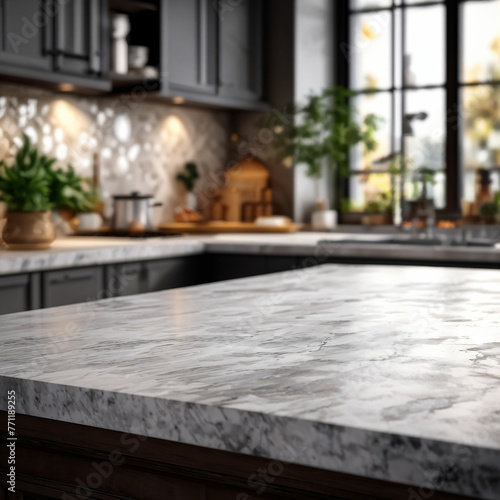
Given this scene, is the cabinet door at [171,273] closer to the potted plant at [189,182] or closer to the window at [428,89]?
the potted plant at [189,182]

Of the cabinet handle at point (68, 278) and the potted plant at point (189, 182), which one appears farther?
the potted plant at point (189, 182)

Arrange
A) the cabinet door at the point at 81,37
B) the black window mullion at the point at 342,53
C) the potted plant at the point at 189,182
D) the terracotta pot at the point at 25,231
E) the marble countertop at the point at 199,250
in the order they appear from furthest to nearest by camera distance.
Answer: the black window mullion at the point at 342,53 < the potted plant at the point at 189,182 < the cabinet door at the point at 81,37 < the terracotta pot at the point at 25,231 < the marble countertop at the point at 199,250

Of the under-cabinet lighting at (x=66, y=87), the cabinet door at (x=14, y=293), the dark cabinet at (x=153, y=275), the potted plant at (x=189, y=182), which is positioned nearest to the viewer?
the cabinet door at (x=14, y=293)

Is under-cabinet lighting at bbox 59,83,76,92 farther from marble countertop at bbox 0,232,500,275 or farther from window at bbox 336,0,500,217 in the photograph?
window at bbox 336,0,500,217

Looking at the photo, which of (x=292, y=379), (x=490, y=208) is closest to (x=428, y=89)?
(x=490, y=208)

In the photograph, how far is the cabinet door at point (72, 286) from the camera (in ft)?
10.4

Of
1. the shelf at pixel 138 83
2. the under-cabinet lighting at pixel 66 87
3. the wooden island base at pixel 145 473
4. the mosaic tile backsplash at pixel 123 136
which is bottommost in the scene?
the wooden island base at pixel 145 473

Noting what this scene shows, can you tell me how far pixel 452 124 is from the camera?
503cm

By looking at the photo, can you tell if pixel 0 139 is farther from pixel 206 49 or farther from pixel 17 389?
pixel 17 389

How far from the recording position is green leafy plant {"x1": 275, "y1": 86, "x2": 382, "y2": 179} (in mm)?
5074

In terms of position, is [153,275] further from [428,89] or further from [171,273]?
[428,89]

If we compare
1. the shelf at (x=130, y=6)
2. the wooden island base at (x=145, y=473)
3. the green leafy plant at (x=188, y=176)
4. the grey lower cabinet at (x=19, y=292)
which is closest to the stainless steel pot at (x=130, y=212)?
the green leafy plant at (x=188, y=176)

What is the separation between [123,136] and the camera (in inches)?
183

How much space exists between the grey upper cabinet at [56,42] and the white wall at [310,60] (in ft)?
5.22
